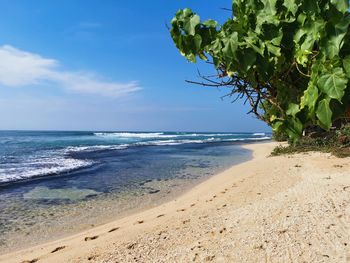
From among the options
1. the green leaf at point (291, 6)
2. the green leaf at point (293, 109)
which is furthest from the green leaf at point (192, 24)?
the green leaf at point (293, 109)

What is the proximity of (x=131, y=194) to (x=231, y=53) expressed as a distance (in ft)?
37.0

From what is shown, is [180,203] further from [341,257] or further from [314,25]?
[314,25]

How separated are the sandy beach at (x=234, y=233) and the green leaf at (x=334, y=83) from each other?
417 cm

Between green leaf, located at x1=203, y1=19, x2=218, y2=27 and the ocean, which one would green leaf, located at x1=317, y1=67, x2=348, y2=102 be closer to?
green leaf, located at x1=203, y1=19, x2=218, y2=27

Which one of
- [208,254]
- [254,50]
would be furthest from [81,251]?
[254,50]

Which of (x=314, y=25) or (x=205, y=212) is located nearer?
(x=314, y=25)

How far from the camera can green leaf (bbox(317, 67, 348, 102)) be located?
135 centimetres

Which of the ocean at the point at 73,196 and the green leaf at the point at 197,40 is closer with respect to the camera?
the green leaf at the point at 197,40

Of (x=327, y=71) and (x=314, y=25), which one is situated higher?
(x=314, y=25)

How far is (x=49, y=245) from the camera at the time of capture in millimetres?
7379

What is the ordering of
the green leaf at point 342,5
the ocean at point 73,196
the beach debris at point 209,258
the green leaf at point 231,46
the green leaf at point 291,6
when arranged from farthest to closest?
the ocean at point 73,196
the beach debris at point 209,258
the green leaf at point 291,6
the green leaf at point 231,46
the green leaf at point 342,5

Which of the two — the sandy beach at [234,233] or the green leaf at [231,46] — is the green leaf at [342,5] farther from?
the sandy beach at [234,233]

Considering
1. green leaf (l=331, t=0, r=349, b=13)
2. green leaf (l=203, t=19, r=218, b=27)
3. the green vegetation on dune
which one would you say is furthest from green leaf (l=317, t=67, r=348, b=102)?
the green vegetation on dune

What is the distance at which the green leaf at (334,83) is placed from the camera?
1.35 metres
